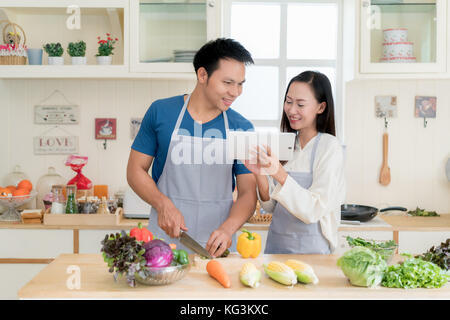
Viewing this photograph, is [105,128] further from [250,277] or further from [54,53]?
[250,277]

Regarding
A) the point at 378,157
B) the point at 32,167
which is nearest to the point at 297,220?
the point at 378,157

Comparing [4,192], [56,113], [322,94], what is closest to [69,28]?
[56,113]

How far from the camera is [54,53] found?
3.22 meters

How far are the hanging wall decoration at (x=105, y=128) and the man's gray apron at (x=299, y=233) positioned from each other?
1740mm

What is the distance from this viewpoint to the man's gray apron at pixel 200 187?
2.32 meters

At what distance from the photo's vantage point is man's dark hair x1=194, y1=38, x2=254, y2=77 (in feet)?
7.09

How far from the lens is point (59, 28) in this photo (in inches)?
138

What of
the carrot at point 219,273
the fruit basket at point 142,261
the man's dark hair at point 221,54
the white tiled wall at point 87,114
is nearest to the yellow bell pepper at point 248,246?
the carrot at point 219,273

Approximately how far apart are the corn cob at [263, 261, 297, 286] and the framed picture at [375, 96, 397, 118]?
2.27 metres

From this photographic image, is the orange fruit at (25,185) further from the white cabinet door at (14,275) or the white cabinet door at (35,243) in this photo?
the white cabinet door at (14,275)

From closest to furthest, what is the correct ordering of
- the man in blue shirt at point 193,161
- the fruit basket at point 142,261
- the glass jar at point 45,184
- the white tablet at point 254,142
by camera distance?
the fruit basket at point 142,261 < the white tablet at point 254,142 < the man in blue shirt at point 193,161 < the glass jar at point 45,184

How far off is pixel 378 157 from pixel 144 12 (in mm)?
1824

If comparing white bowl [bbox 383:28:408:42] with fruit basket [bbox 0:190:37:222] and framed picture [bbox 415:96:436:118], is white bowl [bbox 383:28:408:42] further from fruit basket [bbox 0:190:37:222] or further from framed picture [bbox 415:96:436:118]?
fruit basket [bbox 0:190:37:222]

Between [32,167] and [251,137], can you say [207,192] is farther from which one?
[32,167]
